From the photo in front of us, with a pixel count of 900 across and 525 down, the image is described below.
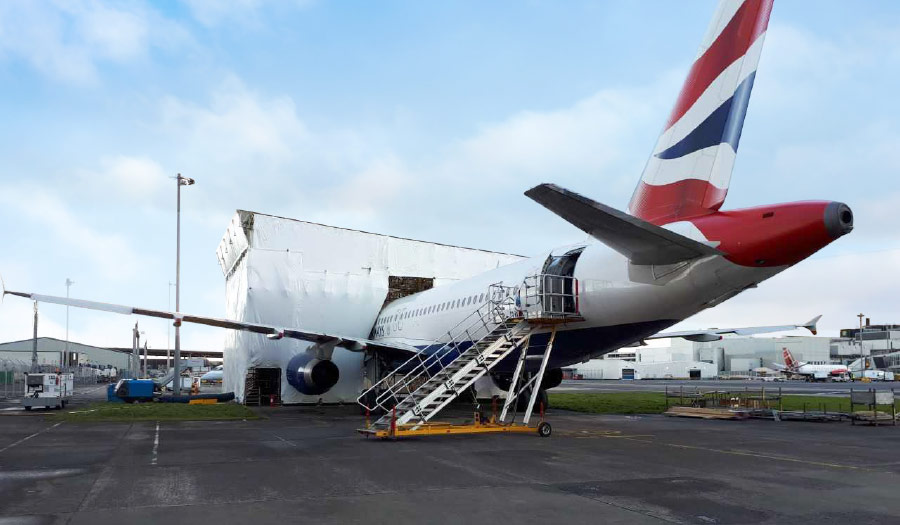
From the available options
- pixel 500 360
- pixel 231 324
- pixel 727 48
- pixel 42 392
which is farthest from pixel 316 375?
pixel 727 48

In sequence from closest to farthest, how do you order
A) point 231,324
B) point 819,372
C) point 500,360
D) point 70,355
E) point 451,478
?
1. point 451,478
2. point 500,360
3. point 231,324
4. point 819,372
5. point 70,355

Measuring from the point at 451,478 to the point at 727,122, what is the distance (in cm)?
852

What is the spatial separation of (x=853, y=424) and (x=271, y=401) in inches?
963

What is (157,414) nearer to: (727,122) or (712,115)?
(712,115)

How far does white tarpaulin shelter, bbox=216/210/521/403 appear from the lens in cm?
3303

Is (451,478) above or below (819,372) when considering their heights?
above

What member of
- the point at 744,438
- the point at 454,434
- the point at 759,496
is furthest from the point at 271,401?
the point at 759,496

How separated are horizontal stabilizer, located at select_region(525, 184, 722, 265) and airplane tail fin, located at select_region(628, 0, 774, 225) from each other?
35.5 inches

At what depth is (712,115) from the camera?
43.1 feet

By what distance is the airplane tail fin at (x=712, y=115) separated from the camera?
12633 millimetres

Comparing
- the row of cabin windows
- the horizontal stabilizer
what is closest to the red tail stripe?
the horizontal stabilizer

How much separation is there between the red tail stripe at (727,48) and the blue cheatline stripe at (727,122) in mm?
559

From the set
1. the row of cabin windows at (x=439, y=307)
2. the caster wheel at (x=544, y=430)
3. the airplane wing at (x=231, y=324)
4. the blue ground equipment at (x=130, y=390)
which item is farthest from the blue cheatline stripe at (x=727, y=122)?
the blue ground equipment at (x=130, y=390)

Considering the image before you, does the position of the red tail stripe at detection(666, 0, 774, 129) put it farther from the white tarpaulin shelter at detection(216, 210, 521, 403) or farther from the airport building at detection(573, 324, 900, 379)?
the airport building at detection(573, 324, 900, 379)
